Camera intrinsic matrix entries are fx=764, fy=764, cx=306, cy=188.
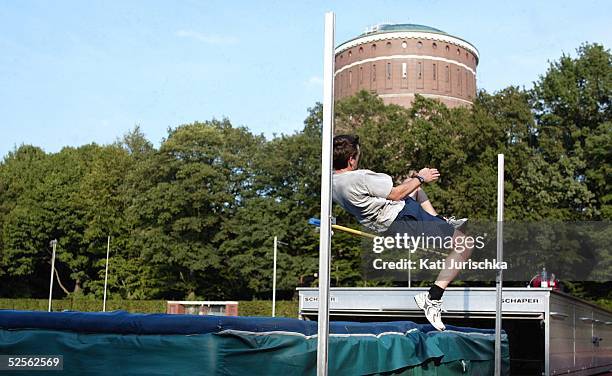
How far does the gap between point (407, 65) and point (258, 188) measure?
994 inches

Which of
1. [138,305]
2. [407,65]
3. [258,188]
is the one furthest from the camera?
[407,65]

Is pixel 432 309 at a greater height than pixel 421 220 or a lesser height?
lesser

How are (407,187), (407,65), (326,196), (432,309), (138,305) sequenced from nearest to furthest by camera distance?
1. (326,196)
2. (407,187)
3. (432,309)
4. (138,305)
5. (407,65)

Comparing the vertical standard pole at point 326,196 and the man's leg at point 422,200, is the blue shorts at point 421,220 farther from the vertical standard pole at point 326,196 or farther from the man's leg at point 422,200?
the vertical standard pole at point 326,196

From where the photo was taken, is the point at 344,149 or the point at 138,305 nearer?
the point at 344,149

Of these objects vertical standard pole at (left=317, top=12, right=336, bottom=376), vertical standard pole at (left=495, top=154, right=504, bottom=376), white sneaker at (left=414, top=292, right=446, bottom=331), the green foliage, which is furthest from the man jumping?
the green foliage

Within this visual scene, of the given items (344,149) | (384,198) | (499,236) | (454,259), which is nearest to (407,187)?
(384,198)

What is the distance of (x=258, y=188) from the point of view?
50094 mm

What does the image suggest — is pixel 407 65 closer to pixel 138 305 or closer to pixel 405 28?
pixel 405 28

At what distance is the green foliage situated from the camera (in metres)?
41.0

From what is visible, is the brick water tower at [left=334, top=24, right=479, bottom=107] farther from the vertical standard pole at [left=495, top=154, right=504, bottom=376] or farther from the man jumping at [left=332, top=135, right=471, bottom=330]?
the man jumping at [left=332, top=135, right=471, bottom=330]

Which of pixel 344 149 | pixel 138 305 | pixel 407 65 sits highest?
pixel 407 65

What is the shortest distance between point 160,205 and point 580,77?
27.0 m

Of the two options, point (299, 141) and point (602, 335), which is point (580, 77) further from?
point (602, 335)
